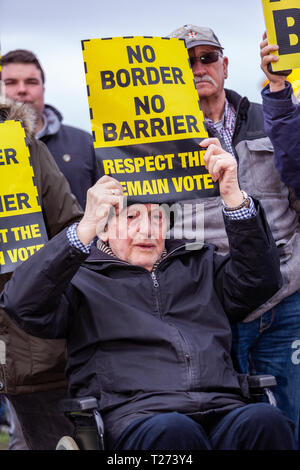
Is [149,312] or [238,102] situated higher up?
[238,102]

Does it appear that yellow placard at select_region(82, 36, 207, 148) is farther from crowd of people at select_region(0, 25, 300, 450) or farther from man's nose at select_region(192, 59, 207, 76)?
man's nose at select_region(192, 59, 207, 76)

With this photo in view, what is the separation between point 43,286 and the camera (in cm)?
359

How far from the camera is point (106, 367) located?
144 inches

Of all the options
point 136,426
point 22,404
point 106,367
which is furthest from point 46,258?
point 22,404

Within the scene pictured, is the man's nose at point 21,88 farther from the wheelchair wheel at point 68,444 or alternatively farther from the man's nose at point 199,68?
the wheelchair wheel at point 68,444

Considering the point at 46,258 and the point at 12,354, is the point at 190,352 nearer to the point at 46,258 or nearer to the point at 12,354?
the point at 46,258

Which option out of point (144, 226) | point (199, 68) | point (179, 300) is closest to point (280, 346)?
point (179, 300)

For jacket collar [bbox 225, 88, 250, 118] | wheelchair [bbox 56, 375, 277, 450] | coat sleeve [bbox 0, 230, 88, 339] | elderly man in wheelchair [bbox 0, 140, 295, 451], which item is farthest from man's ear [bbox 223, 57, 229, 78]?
wheelchair [bbox 56, 375, 277, 450]

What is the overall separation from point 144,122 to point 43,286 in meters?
0.89

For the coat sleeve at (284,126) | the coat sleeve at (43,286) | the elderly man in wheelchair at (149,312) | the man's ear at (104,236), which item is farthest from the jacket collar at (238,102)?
the coat sleeve at (43,286)

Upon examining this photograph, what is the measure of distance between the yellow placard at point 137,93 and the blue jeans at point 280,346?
93cm

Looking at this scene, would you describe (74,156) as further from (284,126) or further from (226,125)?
(284,126)

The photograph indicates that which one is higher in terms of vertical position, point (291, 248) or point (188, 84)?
point (188, 84)

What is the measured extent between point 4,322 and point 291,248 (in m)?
1.44
